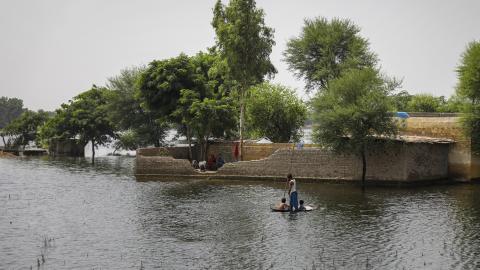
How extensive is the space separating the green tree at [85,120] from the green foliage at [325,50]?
96.4 ft

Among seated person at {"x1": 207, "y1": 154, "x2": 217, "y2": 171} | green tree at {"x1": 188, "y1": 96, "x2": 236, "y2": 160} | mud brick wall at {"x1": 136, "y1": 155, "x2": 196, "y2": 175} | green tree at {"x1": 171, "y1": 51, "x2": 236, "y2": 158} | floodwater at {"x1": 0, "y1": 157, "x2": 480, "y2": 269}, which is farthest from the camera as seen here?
green tree at {"x1": 171, "y1": 51, "x2": 236, "y2": 158}

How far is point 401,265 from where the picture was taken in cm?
2186

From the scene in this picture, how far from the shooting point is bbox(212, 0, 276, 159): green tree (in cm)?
4938

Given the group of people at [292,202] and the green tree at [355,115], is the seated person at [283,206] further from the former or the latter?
the green tree at [355,115]

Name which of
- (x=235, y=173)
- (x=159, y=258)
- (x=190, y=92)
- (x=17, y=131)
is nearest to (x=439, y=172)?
(x=235, y=173)

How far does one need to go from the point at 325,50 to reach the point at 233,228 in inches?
1665

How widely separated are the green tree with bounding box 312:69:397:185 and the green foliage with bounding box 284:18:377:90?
1921 centimetres

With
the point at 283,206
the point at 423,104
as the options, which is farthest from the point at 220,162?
the point at 423,104

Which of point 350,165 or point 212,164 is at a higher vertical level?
point 350,165

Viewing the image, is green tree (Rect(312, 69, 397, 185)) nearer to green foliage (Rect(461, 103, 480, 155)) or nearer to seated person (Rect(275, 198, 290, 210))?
green foliage (Rect(461, 103, 480, 155))

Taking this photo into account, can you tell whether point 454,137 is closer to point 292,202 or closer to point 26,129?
point 292,202

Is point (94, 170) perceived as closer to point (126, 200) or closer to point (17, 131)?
point (126, 200)

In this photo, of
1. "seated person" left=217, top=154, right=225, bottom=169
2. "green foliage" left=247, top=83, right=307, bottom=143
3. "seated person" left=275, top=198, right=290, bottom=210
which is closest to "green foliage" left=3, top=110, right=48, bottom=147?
"green foliage" left=247, top=83, right=307, bottom=143

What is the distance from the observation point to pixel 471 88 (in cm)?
4638
